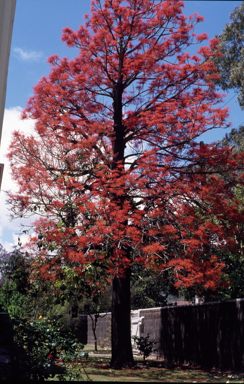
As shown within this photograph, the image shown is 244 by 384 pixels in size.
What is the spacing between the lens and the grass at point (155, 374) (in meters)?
5.31

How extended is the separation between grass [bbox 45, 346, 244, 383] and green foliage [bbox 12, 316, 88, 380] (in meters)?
0.60

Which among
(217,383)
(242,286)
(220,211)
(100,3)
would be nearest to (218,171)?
(220,211)

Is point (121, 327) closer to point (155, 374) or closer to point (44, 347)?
point (155, 374)

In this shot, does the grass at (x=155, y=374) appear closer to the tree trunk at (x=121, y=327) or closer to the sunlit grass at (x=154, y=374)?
the sunlit grass at (x=154, y=374)

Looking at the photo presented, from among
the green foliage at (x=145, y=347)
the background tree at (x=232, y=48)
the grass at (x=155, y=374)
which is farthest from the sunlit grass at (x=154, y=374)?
the background tree at (x=232, y=48)

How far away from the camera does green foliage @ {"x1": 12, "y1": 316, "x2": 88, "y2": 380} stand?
4.35 metres

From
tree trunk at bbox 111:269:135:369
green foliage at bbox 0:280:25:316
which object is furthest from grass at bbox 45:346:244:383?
green foliage at bbox 0:280:25:316

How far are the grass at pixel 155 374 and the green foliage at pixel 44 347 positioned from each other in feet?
1.96

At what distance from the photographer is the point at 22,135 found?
793 cm

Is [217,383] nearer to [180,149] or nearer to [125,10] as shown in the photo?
[180,149]

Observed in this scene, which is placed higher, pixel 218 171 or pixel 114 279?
pixel 218 171

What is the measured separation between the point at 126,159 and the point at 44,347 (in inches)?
181

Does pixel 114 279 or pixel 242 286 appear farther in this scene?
pixel 242 286

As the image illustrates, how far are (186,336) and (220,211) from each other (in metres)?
2.39
